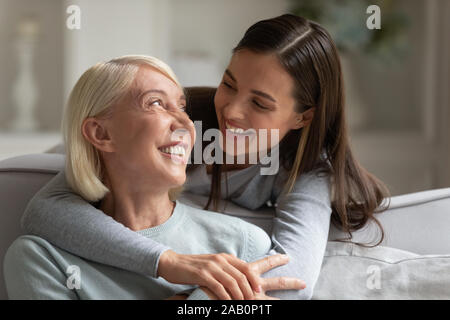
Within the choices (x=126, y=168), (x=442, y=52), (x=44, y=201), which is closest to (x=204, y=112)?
(x=126, y=168)

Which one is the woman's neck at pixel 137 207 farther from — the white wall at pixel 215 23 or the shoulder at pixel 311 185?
the white wall at pixel 215 23

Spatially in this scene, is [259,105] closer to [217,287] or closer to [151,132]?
[151,132]

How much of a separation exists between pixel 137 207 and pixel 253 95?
383mm

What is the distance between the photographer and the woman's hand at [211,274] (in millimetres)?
1071

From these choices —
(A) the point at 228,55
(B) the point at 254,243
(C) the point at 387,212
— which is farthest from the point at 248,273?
(A) the point at 228,55

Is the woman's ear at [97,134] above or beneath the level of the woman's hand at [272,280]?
above

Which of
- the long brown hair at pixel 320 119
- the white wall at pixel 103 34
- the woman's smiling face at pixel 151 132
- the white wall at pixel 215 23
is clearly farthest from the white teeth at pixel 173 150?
the white wall at pixel 215 23

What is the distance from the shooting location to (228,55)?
3785 millimetres

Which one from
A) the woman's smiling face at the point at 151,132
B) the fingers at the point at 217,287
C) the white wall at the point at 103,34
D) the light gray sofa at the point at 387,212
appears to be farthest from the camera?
the white wall at the point at 103,34

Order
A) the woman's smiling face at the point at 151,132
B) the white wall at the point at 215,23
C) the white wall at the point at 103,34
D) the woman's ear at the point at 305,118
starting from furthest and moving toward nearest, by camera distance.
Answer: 1. the white wall at the point at 215,23
2. the white wall at the point at 103,34
3. the woman's ear at the point at 305,118
4. the woman's smiling face at the point at 151,132

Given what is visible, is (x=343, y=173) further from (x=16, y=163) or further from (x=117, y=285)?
(x=16, y=163)

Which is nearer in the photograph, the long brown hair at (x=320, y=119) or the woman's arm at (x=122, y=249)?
the woman's arm at (x=122, y=249)

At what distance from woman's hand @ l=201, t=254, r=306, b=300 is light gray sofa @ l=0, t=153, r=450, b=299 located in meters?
0.28
